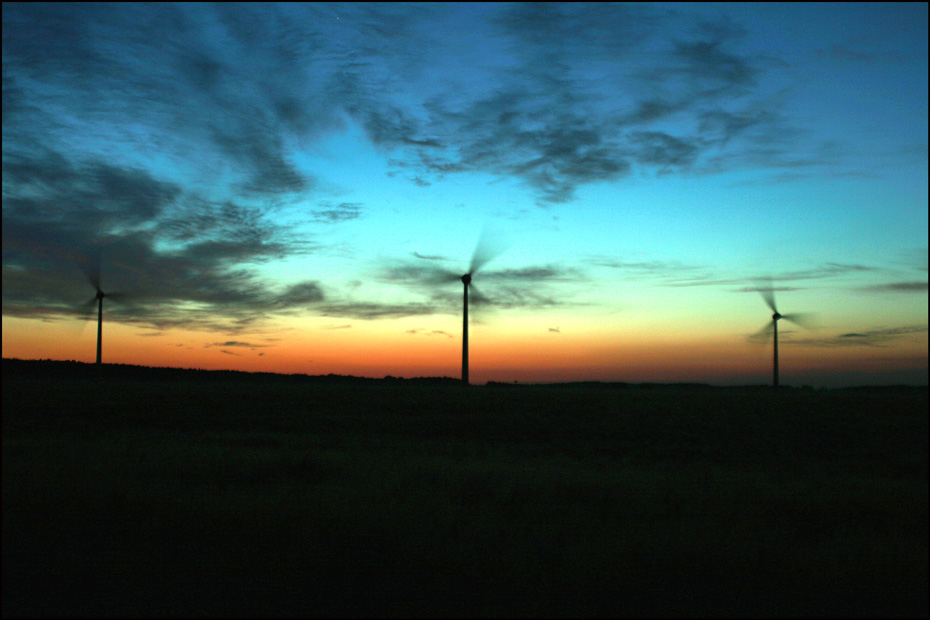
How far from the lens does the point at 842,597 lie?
26.1ft

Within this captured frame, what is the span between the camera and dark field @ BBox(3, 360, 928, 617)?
7461 millimetres

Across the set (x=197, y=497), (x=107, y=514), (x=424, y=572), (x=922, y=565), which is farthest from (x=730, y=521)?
(x=107, y=514)

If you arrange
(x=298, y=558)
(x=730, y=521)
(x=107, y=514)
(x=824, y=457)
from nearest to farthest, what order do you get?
(x=298, y=558)
(x=107, y=514)
(x=730, y=521)
(x=824, y=457)

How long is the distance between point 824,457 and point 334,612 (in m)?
22.9

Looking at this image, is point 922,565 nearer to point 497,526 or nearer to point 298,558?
point 497,526

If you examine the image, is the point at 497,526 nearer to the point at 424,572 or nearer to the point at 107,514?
the point at 424,572

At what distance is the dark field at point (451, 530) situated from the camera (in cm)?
746

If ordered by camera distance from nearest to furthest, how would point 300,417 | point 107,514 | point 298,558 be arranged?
point 298,558 → point 107,514 → point 300,417

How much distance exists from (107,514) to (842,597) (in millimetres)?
11336

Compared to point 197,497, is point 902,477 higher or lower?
lower

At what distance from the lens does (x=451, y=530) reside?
1027 cm

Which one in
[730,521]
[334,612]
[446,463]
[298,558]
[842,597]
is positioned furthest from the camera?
[446,463]

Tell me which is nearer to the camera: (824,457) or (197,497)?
(197,497)

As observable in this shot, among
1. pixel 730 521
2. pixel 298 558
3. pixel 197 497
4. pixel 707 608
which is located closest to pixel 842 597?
pixel 707 608
